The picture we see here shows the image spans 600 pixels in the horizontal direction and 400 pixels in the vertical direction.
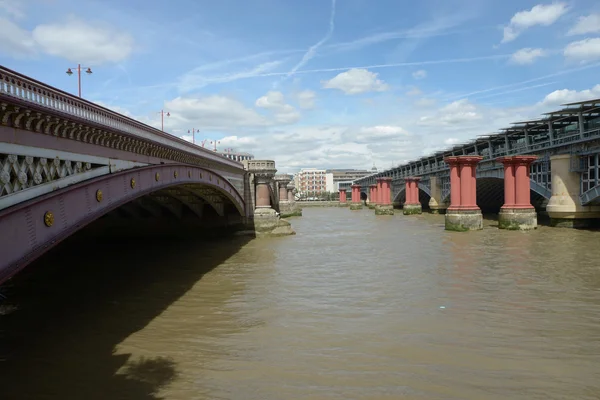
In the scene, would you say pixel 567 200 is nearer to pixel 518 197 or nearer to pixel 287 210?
pixel 518 197

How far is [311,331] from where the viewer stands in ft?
30.2

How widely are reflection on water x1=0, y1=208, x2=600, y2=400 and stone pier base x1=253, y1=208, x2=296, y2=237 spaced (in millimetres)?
11345

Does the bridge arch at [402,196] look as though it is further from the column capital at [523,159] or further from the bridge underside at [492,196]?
the column capital at [523,159]

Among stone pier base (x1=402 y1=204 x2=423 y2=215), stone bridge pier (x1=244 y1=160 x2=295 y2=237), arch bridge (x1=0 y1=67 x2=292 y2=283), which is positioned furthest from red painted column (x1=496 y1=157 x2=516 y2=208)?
A: stone pier base (x1=402 y1=204 x2=423 y2=215)

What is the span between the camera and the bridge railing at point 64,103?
23.9 ft

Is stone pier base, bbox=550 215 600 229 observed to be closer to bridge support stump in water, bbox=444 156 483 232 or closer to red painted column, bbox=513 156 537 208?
red painted column, bbox=513 156 537 208

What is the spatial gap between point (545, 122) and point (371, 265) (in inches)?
901

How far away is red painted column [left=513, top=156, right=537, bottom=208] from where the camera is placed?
30016mm

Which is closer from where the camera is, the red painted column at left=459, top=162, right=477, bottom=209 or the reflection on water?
the reflection on water

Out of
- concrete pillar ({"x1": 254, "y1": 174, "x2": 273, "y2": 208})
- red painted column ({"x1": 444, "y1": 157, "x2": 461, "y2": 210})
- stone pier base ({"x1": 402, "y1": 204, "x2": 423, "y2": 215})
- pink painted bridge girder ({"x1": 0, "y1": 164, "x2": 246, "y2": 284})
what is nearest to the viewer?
pink painted bridge girder ({"x1": 0, "y1": 164, "x2": 246, "y2": 284})

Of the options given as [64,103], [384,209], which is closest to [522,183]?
[64,103]

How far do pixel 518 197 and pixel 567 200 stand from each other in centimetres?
286

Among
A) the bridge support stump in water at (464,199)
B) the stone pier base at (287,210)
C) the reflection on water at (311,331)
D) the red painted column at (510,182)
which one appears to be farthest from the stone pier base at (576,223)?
the stone pier base at (287,210)

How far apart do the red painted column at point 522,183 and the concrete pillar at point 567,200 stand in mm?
1530
